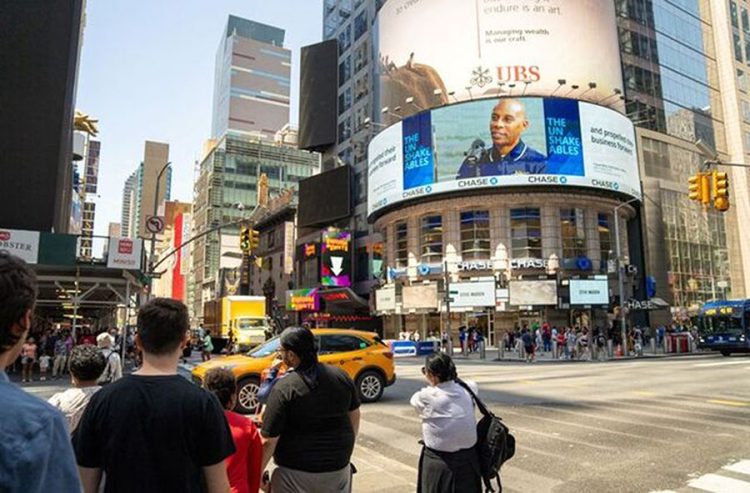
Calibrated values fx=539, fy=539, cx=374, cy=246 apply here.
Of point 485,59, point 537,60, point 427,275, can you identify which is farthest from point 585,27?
point 427,275

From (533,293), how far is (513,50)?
70.0 ft

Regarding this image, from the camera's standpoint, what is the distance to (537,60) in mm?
46531

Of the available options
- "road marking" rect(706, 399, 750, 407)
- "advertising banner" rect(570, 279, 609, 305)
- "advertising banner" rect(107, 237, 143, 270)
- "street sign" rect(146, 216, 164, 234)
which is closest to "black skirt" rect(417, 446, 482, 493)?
"road marking" rect(706, 399, 750, 407)

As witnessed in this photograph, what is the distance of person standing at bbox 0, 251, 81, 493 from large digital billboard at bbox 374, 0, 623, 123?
4829 cm

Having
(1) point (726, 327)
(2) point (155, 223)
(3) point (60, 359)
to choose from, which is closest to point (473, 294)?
(1) point (726, 327)

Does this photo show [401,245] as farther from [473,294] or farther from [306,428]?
[306,428]

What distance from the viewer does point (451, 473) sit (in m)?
4.56

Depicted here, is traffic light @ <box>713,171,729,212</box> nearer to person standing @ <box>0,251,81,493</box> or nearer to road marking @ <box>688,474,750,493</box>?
road marking @ <box>688,474,750,493</box>

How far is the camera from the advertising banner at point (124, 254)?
22.0 meters

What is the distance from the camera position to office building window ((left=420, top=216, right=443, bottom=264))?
4662 centimetres

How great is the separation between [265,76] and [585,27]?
538ft

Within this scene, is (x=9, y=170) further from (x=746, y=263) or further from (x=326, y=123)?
(x=746, y=263)

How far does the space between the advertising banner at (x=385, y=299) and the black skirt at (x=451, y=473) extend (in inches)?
1692

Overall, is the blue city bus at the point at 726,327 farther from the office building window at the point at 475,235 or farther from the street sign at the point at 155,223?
the street sign at the point at 155,223
